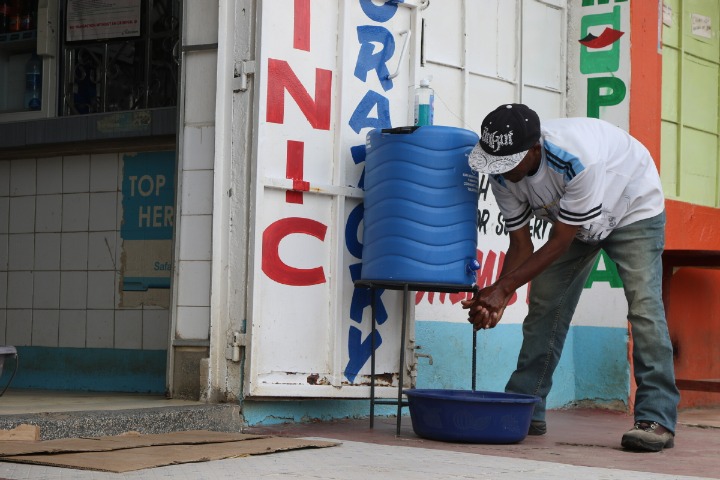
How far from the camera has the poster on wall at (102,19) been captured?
266 inches

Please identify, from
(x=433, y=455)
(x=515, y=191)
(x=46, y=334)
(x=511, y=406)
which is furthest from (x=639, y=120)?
(x=46, y=334)

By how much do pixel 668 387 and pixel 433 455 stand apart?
120 cm

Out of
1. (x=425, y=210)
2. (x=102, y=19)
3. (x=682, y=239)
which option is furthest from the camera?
(x=682, y=239)

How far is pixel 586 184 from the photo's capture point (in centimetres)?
481

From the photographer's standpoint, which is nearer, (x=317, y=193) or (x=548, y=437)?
(x=548, y=437)

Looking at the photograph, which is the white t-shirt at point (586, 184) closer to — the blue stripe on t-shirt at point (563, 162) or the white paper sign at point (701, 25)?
the blue stripe on t-shirt at point (563, 162)

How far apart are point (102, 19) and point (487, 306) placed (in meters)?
3.30

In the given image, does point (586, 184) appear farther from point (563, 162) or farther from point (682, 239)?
point (682, 239)

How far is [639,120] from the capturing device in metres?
7.06

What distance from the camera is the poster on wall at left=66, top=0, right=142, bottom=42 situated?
6.75 metres

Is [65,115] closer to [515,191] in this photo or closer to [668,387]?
[515,191]

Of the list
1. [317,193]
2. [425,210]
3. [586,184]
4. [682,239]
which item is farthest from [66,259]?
[682,239]

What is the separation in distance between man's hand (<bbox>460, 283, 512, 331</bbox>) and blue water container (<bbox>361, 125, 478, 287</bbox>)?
525 millimetres

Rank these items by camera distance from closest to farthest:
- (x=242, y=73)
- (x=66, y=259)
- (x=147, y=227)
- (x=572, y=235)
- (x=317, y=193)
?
(x=572, y=235) < (x=242, y=73) < (x=317, y=193) < (x=147, y=227) < (x=66, y=259)
